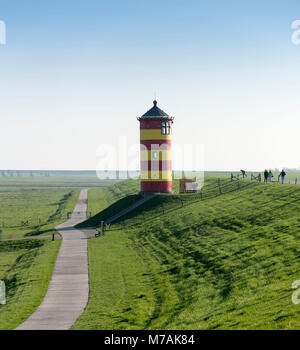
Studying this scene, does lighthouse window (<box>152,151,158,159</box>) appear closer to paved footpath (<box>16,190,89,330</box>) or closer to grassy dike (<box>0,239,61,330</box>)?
paved footpath (<box>16,190,89,330</box>)

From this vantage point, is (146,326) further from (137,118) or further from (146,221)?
(137,118)

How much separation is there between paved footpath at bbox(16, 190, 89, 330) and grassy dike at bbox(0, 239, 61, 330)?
47 cm

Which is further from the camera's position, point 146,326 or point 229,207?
point 229,207

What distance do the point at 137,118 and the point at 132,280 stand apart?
31142 mm

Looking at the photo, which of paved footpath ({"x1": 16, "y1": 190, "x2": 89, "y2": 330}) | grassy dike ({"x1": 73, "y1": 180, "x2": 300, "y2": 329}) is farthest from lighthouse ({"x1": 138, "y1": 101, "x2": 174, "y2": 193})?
paved footpath ({"x1": 16, "y1": 190, "x2": 89, "y2": 330})

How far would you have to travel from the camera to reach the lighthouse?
54.0 m

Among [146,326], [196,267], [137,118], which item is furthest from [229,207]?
[146,326]

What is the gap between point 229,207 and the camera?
135 ft

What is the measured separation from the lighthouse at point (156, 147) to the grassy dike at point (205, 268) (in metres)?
11.2

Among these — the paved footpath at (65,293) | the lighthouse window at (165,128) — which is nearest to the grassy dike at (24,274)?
the paved footpath at (65,293)

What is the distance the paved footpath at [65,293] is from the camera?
20.1 m

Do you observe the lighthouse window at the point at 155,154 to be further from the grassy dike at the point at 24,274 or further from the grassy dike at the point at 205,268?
the grassy dike at the point at 24,274

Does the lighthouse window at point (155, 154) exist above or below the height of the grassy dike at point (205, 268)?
above

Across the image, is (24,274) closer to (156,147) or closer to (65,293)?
(65,293)
